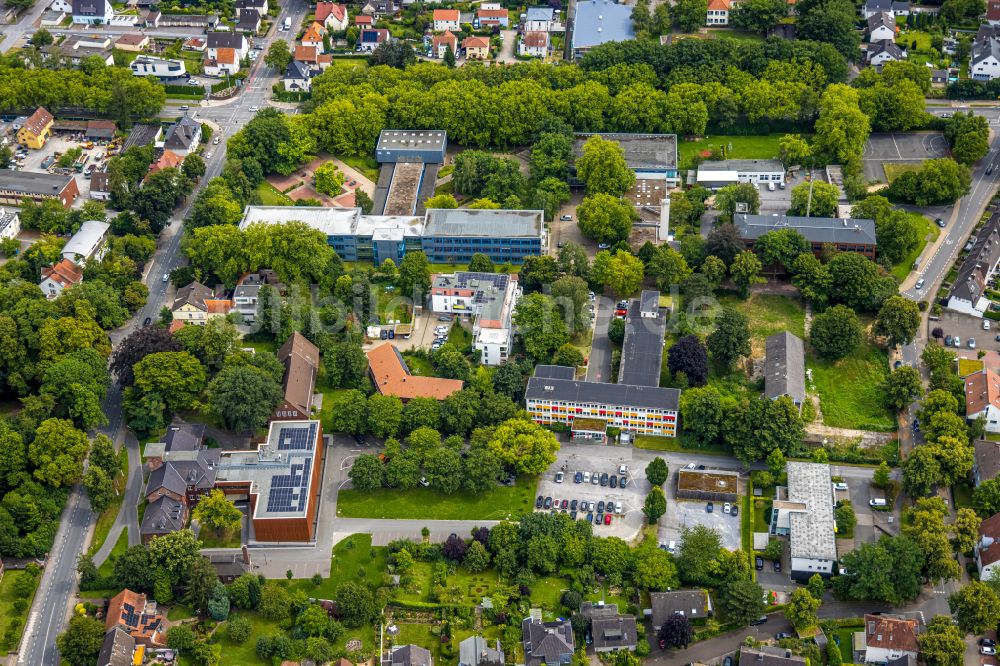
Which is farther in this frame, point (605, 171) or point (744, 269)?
point (605, 171)

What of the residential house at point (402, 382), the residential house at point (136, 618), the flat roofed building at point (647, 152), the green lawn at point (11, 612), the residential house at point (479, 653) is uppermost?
the flat roofed building at point (647, 152)

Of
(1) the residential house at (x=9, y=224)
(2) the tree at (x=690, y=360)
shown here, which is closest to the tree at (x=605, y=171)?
(2) the tree at (x=690, y=360)

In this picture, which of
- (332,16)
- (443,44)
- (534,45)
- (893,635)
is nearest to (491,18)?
(534,45)

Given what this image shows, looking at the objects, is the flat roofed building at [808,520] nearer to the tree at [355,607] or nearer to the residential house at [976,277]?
the residential house at [976,277]

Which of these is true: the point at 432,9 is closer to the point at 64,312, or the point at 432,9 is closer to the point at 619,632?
the point at 64,312

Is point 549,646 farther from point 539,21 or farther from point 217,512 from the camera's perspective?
point 539,21
